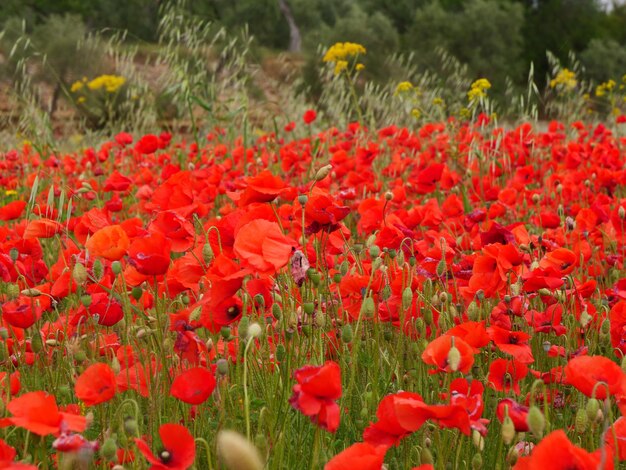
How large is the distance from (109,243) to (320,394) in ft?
2.26

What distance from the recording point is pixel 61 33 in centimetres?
2069

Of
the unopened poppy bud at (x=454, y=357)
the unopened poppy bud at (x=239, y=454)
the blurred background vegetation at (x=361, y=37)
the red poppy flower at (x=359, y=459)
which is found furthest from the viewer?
the blurred background vegetation at (x=361, y=37)

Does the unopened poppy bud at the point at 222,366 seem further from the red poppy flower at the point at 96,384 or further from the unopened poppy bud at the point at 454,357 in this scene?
the unopened poppy bud at the point at 454,357

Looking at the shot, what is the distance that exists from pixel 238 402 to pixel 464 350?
594 mm

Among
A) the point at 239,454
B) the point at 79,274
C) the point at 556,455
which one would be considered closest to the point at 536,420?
the point at 556,455

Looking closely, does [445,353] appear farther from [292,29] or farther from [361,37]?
[292,29]

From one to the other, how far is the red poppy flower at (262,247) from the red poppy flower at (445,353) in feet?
0.94

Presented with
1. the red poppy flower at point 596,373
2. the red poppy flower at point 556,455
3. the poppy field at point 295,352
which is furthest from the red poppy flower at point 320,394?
the red poppy flower at point 596,373

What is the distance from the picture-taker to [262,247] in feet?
4.43

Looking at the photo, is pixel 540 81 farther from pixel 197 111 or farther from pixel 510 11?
pixel 197 111

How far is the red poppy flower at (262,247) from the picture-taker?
4.36 ft

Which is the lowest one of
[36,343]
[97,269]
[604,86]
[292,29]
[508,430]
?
[292,29]

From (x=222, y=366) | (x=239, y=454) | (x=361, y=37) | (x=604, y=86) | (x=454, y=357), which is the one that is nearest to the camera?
(x=239, y=454)

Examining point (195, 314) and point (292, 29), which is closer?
point (195, 314)
